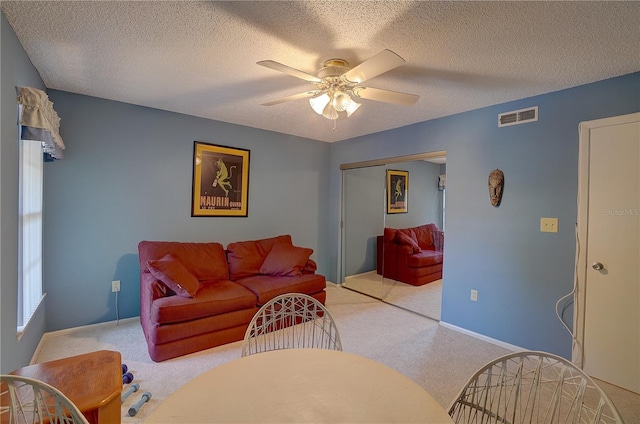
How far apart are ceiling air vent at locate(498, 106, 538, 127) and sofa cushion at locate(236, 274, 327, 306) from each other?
258 cm

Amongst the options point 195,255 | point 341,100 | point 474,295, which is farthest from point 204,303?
point 474,295

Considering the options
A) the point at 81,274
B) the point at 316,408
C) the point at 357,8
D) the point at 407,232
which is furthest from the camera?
the point at 407,232

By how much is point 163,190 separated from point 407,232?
3.26m

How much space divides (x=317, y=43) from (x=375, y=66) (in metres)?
0.45

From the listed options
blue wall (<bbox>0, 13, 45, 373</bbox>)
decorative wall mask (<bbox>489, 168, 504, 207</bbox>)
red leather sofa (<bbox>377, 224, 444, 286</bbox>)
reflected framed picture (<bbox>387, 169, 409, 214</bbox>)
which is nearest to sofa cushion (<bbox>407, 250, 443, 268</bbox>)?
red leather sofa (<bbox>377, 224, 444, 286</bbox>)

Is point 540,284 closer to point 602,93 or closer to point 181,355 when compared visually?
point 602,93

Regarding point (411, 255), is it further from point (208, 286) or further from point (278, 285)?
point (208, 286)

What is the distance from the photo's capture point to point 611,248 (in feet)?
7.64

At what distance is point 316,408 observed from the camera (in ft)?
3.34

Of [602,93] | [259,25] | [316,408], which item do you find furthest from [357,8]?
[602,93]

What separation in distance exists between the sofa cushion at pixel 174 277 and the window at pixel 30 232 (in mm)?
841

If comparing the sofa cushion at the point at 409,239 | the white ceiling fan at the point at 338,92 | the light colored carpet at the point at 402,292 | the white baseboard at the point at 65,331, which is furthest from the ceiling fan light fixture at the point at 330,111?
the white baseboard at the point at 65,331

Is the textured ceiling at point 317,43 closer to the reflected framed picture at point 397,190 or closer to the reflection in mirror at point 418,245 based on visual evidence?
the reflection in mirror at point 418,245

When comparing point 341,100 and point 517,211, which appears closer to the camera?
point 341,100
